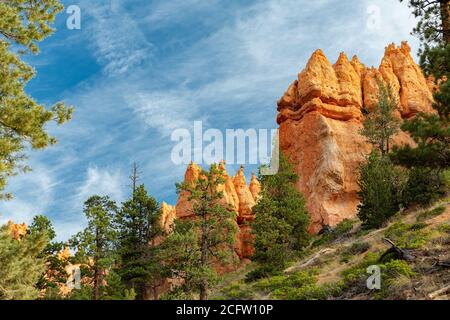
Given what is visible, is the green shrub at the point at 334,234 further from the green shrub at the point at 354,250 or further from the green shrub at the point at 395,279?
the green shrub at the point at 395,279

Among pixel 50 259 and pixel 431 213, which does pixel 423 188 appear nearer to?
pixel 431 213

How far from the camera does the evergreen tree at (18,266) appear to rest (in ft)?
47.5

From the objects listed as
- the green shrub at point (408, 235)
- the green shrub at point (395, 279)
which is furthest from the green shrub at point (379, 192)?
the green shrub at point (395, 279)

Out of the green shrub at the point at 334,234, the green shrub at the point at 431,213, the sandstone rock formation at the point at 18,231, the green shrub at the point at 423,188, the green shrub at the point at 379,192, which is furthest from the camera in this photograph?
the green shrub at the point at 334,234

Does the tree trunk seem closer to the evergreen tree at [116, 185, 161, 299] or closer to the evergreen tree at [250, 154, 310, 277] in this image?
the evergreen tree at [116, 185, 161, 299]

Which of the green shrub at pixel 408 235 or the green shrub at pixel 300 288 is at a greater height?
the green shrub at pixel 408 235

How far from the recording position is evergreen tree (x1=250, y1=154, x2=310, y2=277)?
28.4 meters

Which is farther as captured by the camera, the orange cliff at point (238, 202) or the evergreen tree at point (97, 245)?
the orange cliff at point (238, 202)

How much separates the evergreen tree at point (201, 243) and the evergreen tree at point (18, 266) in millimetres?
9914

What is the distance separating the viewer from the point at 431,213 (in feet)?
80.0

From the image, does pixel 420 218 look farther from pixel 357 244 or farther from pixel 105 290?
pixel 105 290

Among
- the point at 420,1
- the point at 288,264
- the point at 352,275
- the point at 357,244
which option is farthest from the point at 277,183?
the point at 420,1

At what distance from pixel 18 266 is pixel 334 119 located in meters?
43.5

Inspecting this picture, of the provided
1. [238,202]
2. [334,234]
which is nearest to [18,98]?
[334,234]
